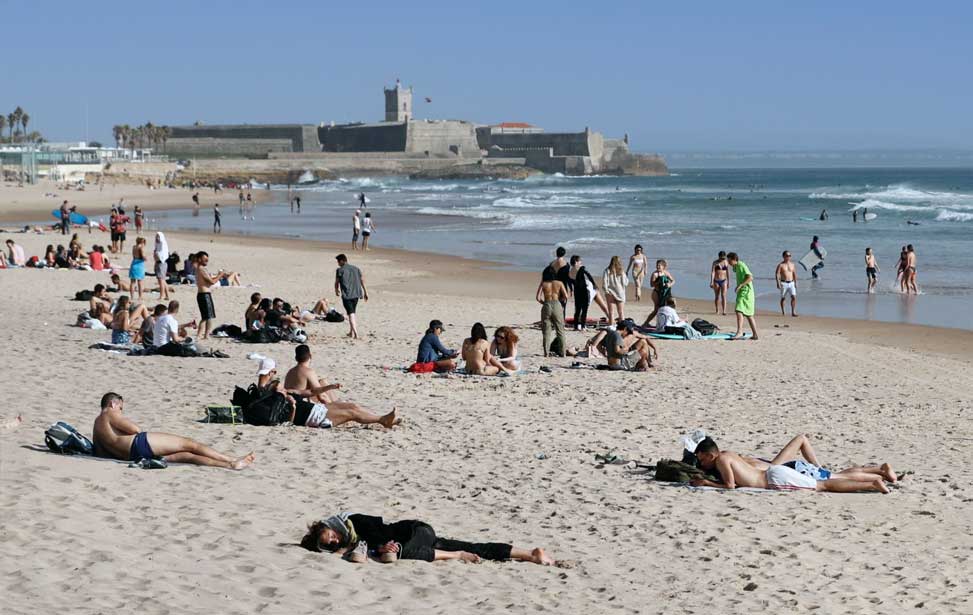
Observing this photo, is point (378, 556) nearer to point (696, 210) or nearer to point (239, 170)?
point (696, 210)

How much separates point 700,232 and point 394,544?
105 ft

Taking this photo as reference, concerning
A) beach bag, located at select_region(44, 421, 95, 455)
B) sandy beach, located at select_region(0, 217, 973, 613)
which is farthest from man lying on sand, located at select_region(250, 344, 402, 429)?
beach bag, located at select_region(44, 421, 95, 455)

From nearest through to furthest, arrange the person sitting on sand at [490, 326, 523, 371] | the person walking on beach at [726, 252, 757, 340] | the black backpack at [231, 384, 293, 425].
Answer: the black backpack at [231, 384, 293, 425], the person sitting on sand at [490, 326, 523, 371], the person walking on beach at [726, 252, 757, 340]

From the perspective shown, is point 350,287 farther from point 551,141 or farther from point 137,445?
point 551,141

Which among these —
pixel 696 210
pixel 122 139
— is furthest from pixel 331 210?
pixel 122 139

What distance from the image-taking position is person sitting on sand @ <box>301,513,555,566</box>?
20.1ft

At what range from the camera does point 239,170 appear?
10156 cm

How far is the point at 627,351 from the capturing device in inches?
483

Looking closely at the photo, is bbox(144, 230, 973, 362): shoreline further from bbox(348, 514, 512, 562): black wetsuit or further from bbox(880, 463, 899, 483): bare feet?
bbox(348, 514, 512, 562): black wetsuit

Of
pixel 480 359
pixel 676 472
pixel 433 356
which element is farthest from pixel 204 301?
pixel 676 472

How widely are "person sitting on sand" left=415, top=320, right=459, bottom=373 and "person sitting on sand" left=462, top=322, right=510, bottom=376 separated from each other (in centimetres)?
21

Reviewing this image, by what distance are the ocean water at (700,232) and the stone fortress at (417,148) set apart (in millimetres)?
47507

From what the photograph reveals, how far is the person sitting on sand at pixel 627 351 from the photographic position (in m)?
12.1

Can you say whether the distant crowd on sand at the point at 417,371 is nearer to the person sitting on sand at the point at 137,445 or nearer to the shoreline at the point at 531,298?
the person sitting on sand at the point at 137,445
